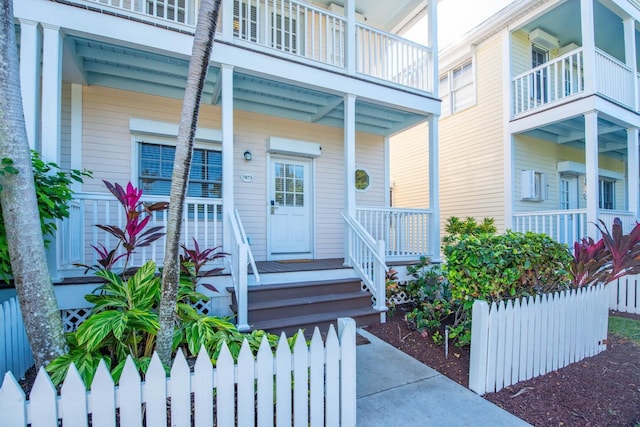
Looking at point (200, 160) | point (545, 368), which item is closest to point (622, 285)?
point (545, 368)

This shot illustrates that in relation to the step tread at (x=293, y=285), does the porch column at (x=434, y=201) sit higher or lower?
higher

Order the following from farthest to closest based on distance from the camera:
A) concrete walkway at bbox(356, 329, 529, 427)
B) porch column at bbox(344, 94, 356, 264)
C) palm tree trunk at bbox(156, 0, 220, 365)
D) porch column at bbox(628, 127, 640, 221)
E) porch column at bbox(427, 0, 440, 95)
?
porch column at bbox(628, 127, 640, 221) < porch column at bbox(427, 0, 440, 95) < porch column at bbox(344, 94, 356, 264) < concrete walkway at bbox(356, 329, 529, 427) < palm tree trunk at bbox(156, 0, 220, 365)

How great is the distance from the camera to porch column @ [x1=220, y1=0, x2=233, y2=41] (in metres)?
4.33

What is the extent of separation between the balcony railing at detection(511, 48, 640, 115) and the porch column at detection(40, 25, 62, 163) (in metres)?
8.42

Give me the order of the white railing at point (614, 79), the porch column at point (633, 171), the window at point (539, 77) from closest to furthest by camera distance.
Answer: the white railing at point (614, 79)
the porch column at point (633, 171)
the window at point (539, 77)

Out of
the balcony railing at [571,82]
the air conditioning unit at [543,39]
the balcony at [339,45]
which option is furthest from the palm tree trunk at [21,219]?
the air conditioning unit at [543,39]

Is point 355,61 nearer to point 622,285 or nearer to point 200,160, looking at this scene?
point 200,160

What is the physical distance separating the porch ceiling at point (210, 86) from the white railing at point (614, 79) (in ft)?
13.0

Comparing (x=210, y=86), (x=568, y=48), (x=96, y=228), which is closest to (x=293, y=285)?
(x=96, y=228)

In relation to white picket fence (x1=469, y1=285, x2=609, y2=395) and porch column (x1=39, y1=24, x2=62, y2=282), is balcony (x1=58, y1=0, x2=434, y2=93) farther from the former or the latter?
white picket fence (x1=469, y1=285, x2=609, y2=395)

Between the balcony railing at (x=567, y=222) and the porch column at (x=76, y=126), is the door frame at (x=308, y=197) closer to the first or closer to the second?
the porch column at (x=76, y=126)

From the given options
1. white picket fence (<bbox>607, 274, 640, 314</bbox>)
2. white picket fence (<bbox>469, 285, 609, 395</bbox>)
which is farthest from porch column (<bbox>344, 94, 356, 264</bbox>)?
white picket fence (<bbox>607, 274, 640, 314</bbox>)

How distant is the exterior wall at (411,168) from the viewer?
999 centimetres

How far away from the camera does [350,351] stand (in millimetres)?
2043
